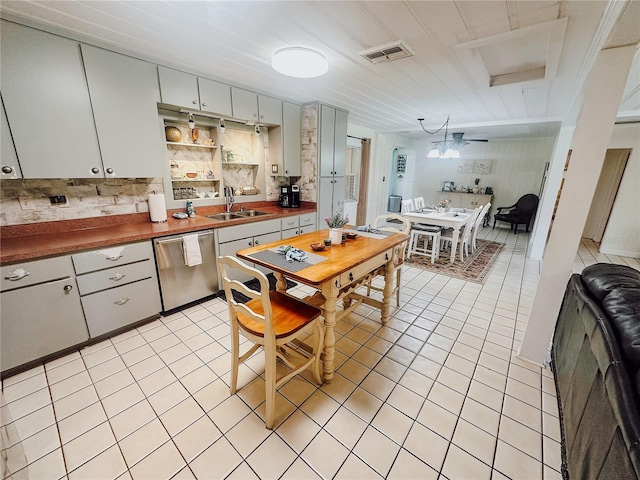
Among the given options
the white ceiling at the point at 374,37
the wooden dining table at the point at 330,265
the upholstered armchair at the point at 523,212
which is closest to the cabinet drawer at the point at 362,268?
the wooden dining table at the point at 330,265

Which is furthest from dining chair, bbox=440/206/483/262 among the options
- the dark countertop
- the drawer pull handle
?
the drawer pull handle

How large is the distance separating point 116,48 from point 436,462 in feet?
11.9

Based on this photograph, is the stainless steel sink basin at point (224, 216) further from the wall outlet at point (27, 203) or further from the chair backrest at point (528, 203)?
the chair backrest at point (528, 203)

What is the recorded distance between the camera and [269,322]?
136 cm

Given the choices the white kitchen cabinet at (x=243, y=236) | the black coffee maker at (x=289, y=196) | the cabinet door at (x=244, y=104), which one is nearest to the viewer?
the white kitchen cabinet at (x=243, y=236)

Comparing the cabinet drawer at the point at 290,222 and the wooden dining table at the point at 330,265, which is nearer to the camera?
the wooden dining table at the point at 330,265

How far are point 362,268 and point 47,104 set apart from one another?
2622mm

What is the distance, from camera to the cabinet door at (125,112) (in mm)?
2082

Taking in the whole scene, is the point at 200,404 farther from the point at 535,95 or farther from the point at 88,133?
the point at 535,95

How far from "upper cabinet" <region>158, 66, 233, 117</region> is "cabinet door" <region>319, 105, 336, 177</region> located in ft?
4.31

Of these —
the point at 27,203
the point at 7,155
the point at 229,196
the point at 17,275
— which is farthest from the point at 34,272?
the point at 229,196

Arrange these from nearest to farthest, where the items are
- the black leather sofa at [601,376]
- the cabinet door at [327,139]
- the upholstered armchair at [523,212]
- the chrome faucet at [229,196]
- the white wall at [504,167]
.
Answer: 1. the black leather sofa at [601,376]
2. the chrome faucet at [229,196]
3. the cabinet door at [327,139]
4. the upholstered armchair at [523,212]
5. the white wall at [504,167]

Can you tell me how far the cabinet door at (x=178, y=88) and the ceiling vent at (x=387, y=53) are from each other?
173 centimetres

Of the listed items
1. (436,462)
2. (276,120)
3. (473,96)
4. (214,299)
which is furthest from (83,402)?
(473,96)
